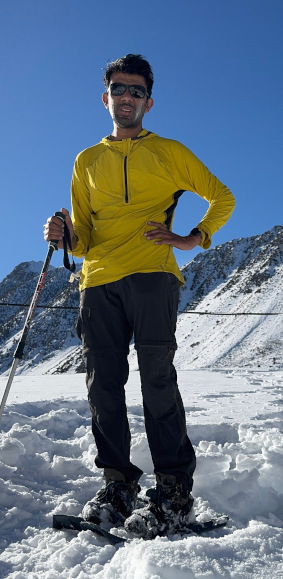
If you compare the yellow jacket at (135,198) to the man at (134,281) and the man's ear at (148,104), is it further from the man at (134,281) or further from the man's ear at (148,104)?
the man's ear at (148,104)

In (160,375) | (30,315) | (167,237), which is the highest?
(167,237)

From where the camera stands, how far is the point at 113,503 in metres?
2.79

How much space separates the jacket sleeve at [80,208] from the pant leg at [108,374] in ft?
1.46

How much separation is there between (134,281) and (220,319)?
2864 inches

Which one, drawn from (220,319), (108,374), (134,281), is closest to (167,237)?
(134,281)

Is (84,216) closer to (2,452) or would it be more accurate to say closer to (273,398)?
(2,452)

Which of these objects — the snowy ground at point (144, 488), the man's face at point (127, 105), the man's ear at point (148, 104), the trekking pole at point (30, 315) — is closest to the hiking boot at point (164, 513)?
the snowy ground at point (144, 488)

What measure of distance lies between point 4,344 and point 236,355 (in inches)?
5823

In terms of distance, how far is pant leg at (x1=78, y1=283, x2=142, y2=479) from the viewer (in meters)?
2.93

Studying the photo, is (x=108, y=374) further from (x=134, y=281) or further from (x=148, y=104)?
(x=148, y=104)


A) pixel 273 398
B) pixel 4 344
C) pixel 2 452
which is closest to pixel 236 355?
pixel 273 398

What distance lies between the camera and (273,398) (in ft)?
22.5

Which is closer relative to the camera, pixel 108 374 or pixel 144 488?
pixel 108 374

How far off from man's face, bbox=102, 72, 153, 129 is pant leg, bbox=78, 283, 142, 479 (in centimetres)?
117
